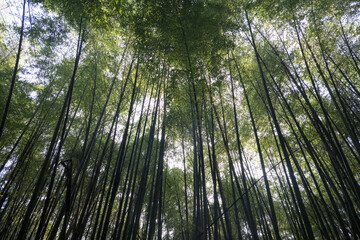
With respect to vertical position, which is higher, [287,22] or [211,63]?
[287,22]

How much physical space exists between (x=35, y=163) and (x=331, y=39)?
913 cm

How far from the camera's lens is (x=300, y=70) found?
498 centimetres

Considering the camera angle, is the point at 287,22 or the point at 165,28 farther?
the point at 287,22

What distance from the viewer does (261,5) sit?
13.6 feet

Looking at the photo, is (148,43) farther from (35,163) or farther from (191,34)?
(35,163)

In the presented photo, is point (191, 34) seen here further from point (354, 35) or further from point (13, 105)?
point (13, 105)

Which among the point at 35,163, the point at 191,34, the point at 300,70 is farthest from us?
the point at 35,163

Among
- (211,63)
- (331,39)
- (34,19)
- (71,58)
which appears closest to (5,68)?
(71,58)

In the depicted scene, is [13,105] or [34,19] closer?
[34,19]

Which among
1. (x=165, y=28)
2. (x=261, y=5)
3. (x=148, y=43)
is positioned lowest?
(x=148, y=43)

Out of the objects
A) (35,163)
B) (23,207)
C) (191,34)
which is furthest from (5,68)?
(191,34)

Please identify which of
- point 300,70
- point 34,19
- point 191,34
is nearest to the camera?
point 34,19

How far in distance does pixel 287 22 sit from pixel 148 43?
3.30 m

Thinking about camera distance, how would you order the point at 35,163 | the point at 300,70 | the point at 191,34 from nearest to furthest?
the point at 191,34 < the point at 300,70 < the point at 35,163
